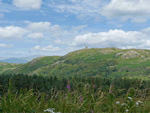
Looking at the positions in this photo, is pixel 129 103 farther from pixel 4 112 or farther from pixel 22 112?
pixel 4 112

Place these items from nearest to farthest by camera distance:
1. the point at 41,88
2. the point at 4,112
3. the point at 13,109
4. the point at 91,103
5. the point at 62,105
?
the point at 4,112 < the point at 13,109 < the point at 62,105 < the point at 91,103 < the point at 41,88

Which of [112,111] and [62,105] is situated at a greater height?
[62,105]

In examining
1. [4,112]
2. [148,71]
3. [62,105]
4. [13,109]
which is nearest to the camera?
[4,112]

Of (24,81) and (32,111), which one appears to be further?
(24,81)

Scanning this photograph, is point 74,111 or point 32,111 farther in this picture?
point 74,111

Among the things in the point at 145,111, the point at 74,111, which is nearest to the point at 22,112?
the point at 74,111

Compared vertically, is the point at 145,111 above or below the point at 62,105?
below

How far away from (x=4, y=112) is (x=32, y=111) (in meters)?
0.99

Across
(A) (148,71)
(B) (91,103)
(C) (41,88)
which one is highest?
(B) (91,103)

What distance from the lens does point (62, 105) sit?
6.24 metres

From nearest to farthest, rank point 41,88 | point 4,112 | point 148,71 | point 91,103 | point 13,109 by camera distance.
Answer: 1. point 4,112
2. point 13,109
3. point 91,103
4. point 41,88
5. point 148,71

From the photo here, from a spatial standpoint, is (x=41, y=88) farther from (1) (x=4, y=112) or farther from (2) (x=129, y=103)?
(2) (x=129, y=103)

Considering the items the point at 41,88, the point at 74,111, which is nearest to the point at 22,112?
the point at 74,111

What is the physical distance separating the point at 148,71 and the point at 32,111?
684 ft
